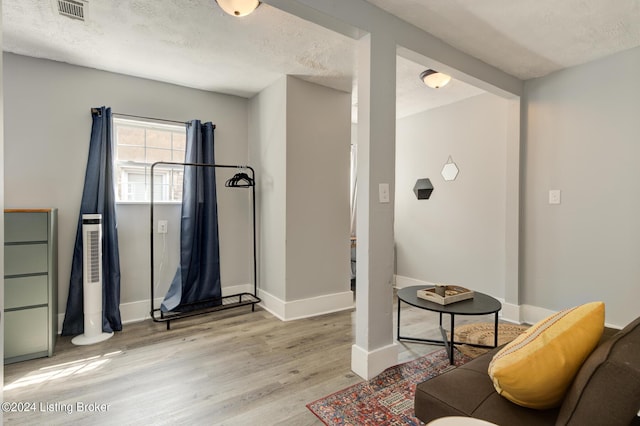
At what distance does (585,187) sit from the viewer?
2.94 meters

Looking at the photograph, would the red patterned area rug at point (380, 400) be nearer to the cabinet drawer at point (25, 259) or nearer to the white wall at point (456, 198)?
the white wall at point (456, 198)

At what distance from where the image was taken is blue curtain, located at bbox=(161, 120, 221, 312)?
348 cm

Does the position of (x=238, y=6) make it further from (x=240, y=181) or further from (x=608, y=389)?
(x=608, y=389)

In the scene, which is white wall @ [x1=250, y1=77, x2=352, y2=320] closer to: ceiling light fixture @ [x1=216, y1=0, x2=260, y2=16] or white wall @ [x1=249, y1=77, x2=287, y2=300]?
white wall @ [x1=249, y1=77, x2=287, y2=300]

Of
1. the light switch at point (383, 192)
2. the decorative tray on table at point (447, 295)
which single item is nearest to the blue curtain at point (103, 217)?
the light switch at point (383, 192)

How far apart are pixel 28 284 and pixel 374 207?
2.53m

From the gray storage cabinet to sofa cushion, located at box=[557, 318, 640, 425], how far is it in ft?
10.2

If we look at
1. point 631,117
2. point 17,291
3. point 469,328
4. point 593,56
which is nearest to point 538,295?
point 469,328

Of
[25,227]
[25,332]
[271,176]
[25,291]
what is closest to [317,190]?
[271,176]

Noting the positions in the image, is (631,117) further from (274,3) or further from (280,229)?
(280,229)

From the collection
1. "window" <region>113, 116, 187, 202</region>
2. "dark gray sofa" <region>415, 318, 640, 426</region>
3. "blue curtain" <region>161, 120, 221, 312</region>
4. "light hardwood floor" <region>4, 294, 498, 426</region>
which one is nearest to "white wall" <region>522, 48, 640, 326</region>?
"light hardwood floor" <region>4, 294, 498, 426</region>

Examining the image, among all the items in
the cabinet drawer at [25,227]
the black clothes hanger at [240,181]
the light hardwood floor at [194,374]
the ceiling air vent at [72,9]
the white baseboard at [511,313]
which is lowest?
the light hardwood floor at [194,374]

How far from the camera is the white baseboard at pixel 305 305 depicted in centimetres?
334

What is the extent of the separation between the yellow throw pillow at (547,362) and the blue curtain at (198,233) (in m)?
2.97
